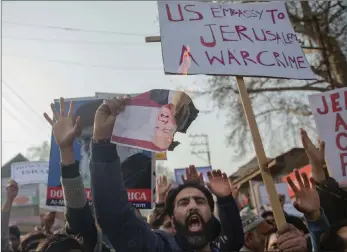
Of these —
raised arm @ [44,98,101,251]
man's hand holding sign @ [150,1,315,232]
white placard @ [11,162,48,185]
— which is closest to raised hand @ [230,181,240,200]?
man's hand holding sign @ [150,1,315,232]

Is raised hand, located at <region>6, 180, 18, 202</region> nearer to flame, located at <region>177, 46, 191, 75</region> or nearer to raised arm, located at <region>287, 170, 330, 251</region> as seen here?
flame, located at <region>177, 46, 191, 75</region>

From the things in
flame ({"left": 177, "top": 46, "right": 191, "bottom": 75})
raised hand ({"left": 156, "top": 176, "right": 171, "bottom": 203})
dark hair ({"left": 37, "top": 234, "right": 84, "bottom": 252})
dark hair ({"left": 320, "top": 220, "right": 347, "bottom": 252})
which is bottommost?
dark hair ({"left": 320, "top": 220, "right": 347, "bottom": 252})

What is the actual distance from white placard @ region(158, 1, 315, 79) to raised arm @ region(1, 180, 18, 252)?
165cm

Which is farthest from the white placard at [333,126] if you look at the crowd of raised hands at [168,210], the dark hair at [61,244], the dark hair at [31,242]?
the dark hair at [31,242]

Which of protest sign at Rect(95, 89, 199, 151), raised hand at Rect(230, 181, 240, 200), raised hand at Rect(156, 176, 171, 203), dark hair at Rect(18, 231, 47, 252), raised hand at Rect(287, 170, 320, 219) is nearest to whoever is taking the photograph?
raised hand at Rect(287, 170, 320, 219)

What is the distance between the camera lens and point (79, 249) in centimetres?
231

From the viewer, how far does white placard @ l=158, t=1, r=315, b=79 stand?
2.46 meters

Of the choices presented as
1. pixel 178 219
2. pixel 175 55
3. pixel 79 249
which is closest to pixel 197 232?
pixel 178 219

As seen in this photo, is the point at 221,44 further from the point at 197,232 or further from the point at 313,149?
the point at 197,232

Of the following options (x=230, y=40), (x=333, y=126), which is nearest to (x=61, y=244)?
(x=230, y=40)

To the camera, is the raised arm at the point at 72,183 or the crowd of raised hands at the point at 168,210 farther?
the raised arm at the point at 72,183

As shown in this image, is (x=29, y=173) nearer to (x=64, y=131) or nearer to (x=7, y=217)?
(x=7, y=217)

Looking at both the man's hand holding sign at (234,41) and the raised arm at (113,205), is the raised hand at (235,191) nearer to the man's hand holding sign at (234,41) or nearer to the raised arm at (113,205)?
the man's hand holding sign at (234,41)

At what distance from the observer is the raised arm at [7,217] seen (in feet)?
9.55
